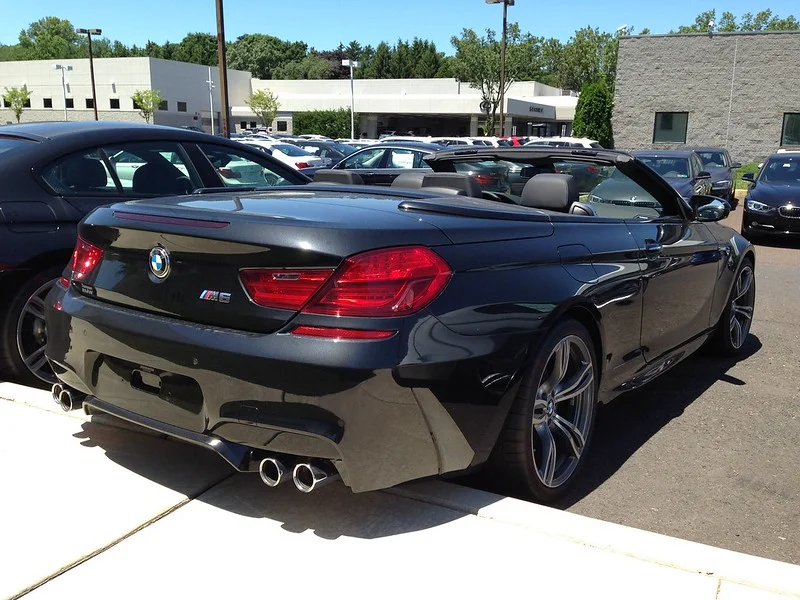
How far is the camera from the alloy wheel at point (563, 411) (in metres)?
3.29

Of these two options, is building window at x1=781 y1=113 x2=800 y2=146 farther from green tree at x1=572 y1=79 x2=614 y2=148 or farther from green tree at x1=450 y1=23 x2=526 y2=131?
green tree at x1=450 y1=23 x2=526 y2=131

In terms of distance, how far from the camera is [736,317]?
584cm

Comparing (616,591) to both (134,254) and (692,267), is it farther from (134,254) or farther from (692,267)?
(692,267)

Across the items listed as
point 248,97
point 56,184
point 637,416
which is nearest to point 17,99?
point 248,97

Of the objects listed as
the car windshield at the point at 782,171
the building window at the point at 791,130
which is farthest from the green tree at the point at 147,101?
the car windshield at the point at 782,171

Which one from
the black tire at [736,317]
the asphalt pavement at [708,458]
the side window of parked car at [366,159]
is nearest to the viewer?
the asphalt pavement at [708,458]

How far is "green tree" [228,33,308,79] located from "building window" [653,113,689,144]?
10221 cm

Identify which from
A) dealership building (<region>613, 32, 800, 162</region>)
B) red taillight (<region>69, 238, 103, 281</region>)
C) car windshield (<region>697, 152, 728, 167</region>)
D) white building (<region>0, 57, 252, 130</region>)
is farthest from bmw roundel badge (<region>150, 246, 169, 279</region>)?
white building (<region>0, 57, 252, 130</region>)

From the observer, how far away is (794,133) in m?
32.8

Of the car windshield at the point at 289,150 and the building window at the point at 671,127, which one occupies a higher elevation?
the building window at the point at 671,127

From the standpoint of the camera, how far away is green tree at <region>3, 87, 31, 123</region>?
7019cm

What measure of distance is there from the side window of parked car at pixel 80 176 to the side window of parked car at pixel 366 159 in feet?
38.4

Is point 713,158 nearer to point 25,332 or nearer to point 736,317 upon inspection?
point 736,317

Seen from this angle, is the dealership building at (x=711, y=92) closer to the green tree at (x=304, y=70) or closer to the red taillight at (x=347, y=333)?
the red taillight at (x=347, y=333)
